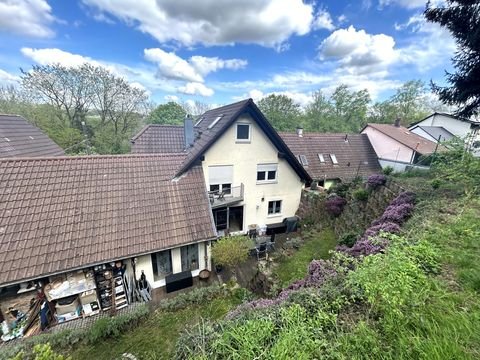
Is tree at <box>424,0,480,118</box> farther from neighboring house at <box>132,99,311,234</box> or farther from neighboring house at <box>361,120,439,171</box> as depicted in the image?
neighboring house at <box>361,120,439,171</box>

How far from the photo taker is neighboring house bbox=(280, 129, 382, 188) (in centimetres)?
1786

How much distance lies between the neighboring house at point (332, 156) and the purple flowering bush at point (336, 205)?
5.40 meters

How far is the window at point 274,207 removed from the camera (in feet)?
44.6

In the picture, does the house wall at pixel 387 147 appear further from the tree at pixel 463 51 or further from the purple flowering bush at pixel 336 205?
the tree at pixel 463 51

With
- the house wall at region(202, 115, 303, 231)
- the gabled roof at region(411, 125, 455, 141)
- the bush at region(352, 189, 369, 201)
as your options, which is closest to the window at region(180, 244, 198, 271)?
the house wall at region(202, 115, 303, 231)

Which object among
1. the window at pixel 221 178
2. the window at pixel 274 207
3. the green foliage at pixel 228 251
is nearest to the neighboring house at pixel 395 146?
the window at pixel 274 207

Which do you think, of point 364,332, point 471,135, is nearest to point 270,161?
point 471,135

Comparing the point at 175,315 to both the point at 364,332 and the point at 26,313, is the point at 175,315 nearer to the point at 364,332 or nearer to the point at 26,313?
the point at 26,313

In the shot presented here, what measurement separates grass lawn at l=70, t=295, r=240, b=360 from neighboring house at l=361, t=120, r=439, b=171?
1814 centimetres

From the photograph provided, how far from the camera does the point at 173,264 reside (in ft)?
28.8

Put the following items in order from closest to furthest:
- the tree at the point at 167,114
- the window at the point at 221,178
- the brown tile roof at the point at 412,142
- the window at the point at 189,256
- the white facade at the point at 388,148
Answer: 1. the window at the point at 189,256
2. the window at the point at 221,178
3. the brown tile roof at the point at 412,142
4. the white facade at the point at 388,148
5. the tree at the point at 167,114

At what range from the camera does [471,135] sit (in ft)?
21.0

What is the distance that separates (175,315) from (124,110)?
30.6 metres

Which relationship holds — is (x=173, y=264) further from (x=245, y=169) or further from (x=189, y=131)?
(x=189, y=131)
